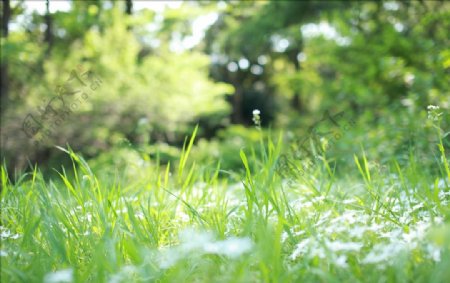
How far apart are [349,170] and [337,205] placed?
1.89 metres

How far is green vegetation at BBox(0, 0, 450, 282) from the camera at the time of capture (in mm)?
1381

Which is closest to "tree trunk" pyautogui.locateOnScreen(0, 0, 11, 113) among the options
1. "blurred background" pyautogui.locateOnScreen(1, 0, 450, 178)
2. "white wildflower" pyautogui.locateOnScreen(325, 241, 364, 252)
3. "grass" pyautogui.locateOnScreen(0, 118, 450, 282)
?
"blurred background" pyautogui.locateOnScreen(1, 0, 450, 178)

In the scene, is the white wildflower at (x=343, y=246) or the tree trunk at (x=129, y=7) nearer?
the white wildflower at (x=343, y=246)

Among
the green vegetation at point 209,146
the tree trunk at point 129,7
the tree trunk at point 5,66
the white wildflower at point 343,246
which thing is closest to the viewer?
the white wildflower at point 343,246

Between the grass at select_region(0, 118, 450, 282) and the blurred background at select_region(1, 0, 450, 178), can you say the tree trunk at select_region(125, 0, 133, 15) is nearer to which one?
the blurred background at select_region(1, 0, 450, 178)

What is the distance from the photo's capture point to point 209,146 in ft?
24.5

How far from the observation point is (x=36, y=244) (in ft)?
5.38

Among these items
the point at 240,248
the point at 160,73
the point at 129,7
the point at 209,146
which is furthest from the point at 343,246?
the point at 129,7

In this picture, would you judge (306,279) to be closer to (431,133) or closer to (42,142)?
(431,133)

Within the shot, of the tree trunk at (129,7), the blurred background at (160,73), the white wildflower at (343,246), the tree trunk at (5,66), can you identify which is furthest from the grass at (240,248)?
the tree trunk at (129,7)

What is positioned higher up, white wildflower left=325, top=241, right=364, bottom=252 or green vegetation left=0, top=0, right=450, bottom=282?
white wildflower left=325, top=241, right=364, bottom=252

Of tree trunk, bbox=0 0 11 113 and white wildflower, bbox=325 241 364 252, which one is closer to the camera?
white wildflower, bbox=325 241 364 252

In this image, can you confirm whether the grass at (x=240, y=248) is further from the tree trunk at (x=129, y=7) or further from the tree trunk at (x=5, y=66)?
the tree trunk at (x=129, y=7)

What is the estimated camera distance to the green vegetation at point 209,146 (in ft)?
4.53
